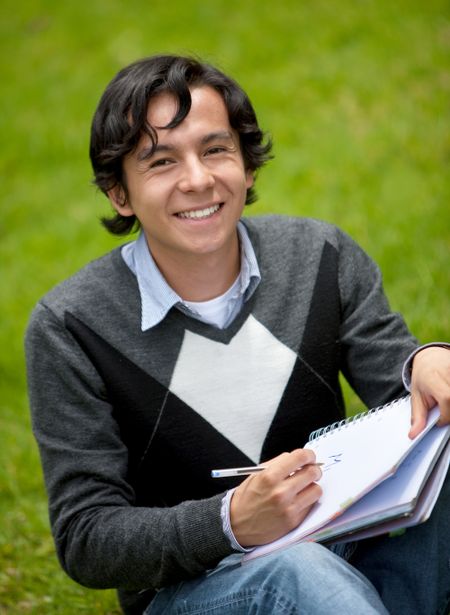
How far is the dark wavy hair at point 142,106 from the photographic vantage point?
2.24m

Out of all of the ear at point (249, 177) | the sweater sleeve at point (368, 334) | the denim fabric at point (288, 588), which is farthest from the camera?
the ear at point (249, 177)

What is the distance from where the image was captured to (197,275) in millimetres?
2379

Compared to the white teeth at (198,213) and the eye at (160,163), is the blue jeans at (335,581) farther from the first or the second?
the eye at (160,163)

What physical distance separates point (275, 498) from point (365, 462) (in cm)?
23

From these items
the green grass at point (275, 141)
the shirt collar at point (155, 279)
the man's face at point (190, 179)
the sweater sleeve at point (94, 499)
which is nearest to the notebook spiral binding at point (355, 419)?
the sweater sleeve at point (94, 499)

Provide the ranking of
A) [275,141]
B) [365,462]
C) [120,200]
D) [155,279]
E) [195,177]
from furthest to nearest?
[275,141] < [120,200] < [155,279] < [195,177] < [365,462]

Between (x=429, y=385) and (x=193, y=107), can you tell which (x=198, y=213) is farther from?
(x=429, y=385)

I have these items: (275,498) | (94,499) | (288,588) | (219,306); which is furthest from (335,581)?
(219,306)

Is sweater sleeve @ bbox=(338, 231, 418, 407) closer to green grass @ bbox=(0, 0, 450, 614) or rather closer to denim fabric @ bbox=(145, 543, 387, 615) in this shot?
denim fabric @ bbox=(145, 543, 387, 615)

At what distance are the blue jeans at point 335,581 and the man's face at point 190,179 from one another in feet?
2.79

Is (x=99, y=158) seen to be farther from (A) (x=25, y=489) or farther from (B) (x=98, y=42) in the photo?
(B) (x=98, y=42)

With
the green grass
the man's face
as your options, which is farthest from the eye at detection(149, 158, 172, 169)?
the green grass

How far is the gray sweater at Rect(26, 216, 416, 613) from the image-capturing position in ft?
6.90

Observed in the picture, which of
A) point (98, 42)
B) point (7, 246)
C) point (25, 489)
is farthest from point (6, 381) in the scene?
point (98, 42)
